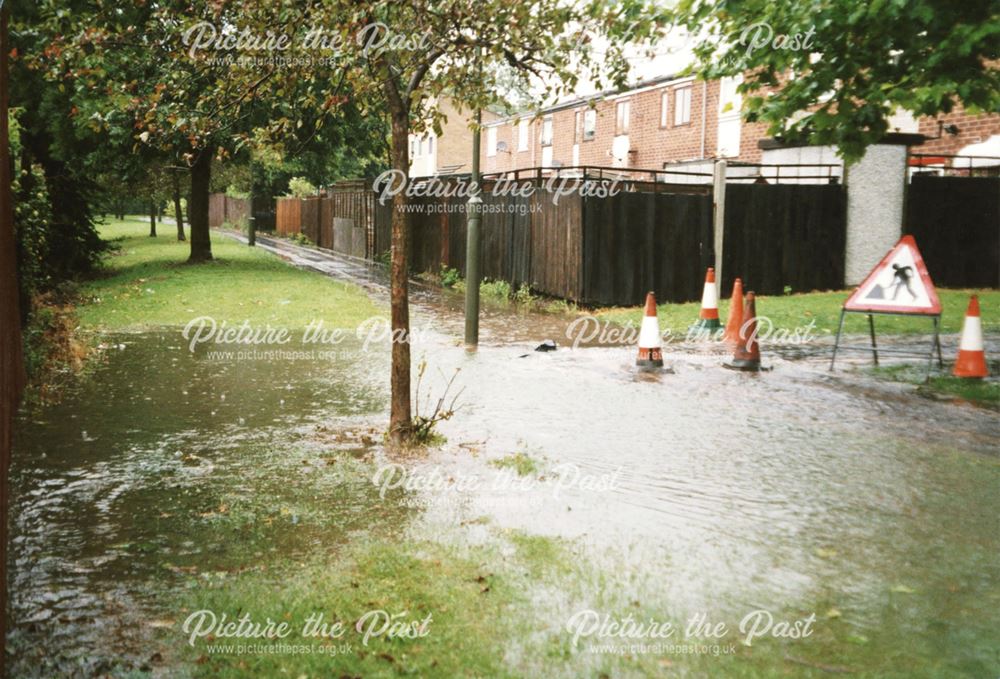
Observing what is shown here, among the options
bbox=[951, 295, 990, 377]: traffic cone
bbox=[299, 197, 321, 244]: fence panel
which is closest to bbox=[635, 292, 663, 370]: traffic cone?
bbox=[951, 295, 990, 377]: traffic cone

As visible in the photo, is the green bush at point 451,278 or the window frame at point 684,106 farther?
the window frame at point 684,106

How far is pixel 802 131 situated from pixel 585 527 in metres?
6.23

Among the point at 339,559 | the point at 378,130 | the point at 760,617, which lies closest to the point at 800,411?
the point at 760,617

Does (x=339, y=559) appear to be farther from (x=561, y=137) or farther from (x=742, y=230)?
(x=561, y=137)

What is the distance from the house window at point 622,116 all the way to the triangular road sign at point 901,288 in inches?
905

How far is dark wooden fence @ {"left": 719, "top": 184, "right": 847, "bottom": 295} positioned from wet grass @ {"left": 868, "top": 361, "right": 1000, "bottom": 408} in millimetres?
6823

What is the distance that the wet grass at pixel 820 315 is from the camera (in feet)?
44.8

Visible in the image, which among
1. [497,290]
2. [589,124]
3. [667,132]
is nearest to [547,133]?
[589,124]

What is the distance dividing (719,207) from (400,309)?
1001cm

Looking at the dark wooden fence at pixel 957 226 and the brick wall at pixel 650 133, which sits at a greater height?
the brick wall at pixel 650 133

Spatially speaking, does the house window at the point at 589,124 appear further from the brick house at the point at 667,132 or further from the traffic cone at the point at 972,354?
the traffic cone at the point at 972,354

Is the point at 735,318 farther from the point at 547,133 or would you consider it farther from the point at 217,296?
the point at 547,133

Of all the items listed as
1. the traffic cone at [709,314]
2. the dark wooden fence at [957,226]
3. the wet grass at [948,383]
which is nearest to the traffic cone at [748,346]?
the wet grass at [948,383]

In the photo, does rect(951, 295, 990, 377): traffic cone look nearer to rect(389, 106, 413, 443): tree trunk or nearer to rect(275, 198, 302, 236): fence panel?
rect(389, 106, 413, 443): tree trunk
